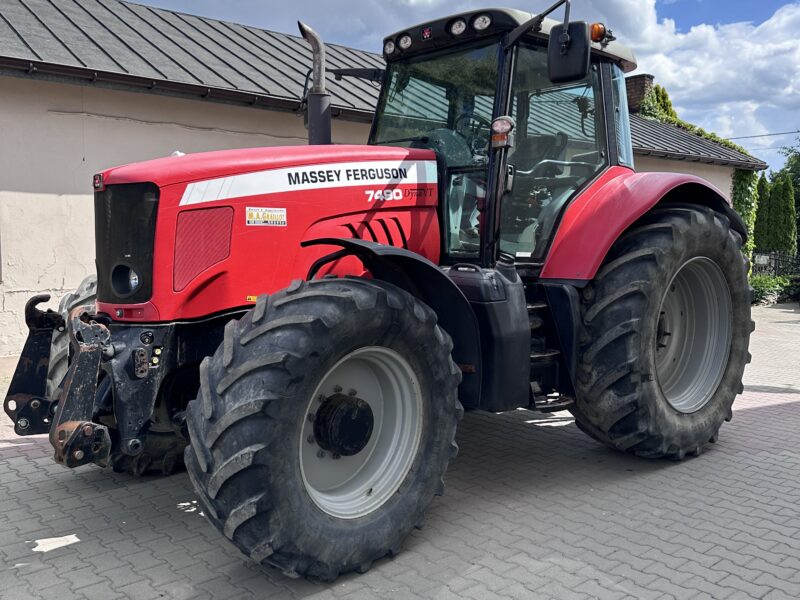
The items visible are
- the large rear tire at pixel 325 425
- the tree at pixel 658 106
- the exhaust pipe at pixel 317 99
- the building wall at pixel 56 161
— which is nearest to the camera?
the large rear tire at pixel 325 425

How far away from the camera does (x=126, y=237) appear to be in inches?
136

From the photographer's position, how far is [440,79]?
14.8 feet

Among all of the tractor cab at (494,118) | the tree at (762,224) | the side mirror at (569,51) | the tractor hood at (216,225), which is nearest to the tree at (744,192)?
the tree at (762,224)

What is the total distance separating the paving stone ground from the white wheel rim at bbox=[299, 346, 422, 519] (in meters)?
0.33

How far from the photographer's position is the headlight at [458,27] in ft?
13.9

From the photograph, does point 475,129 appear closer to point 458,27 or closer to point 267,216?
point 458,27

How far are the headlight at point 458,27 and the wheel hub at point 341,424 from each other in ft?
7.32

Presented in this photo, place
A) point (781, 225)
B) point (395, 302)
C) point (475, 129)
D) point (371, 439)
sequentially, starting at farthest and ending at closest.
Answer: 1. point (781, 225)
2. point (475, 129)
3. point (371, 439)
4. point (395, 302)

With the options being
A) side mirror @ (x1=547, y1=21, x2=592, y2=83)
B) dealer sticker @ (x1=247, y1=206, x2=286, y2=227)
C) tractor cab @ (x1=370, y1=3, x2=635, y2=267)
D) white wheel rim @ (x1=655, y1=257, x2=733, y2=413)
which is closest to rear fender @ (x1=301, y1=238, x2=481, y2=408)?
dealer sticker @ (x1=247, y1=206, x2=286, y2=227)

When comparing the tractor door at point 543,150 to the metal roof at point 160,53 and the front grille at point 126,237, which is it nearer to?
the front grille at point 126,237

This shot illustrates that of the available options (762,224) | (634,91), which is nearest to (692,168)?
(762,224)

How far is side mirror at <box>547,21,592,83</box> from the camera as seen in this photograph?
372 centimetres

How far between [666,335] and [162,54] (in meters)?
7.32

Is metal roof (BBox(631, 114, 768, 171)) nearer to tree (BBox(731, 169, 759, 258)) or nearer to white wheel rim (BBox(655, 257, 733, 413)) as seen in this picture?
tree (BBox(731, 169, 759, 258))
